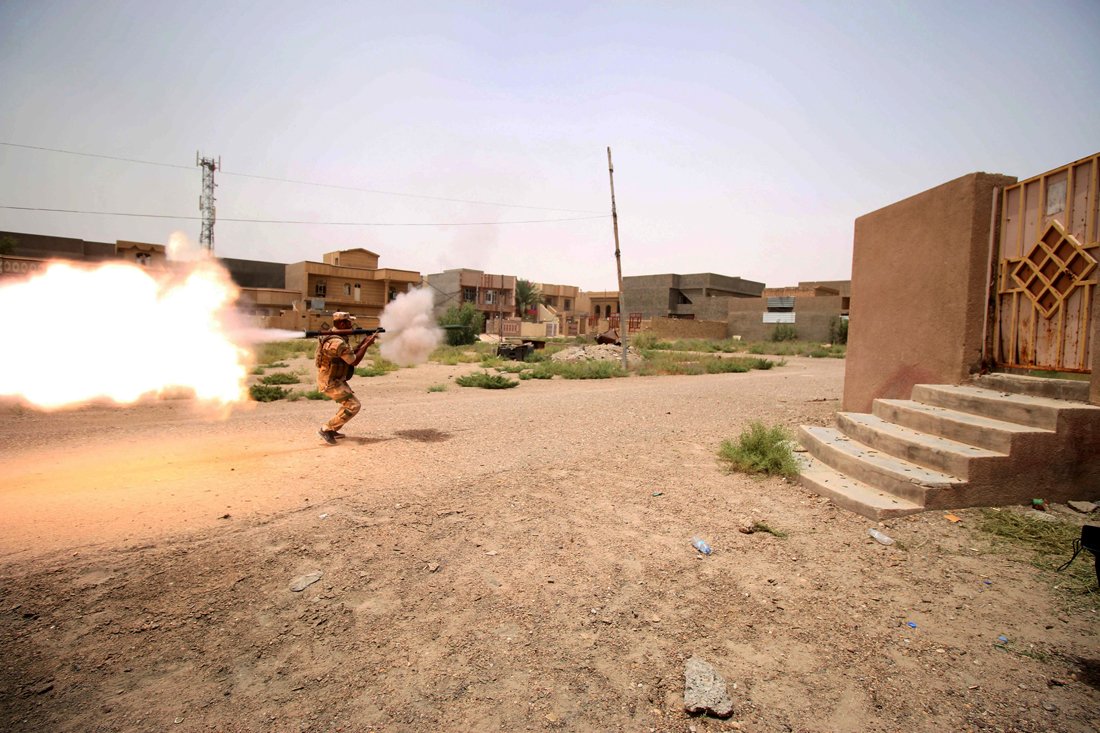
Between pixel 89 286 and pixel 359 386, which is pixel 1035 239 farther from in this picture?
pixel 359 386

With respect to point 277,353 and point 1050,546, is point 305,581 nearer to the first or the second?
point 1050,546

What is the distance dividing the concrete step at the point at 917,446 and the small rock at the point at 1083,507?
0.68 metres

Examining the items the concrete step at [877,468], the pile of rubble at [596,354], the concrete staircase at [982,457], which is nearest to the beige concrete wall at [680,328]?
the pile of rubble at [596,354]

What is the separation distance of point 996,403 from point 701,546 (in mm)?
3411

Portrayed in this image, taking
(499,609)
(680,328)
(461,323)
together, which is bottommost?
(499,609)

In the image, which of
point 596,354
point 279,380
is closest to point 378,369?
point 279,380

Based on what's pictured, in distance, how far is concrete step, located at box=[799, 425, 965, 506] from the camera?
4.67 meters

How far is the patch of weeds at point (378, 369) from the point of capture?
19.2 metres

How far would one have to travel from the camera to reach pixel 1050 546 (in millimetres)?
4023

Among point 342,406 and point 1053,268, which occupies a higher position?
point 1053,268

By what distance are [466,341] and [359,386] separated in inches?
813

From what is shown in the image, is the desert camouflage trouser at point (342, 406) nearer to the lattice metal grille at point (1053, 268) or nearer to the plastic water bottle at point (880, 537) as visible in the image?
the plastic water bottle at point (880, 537)

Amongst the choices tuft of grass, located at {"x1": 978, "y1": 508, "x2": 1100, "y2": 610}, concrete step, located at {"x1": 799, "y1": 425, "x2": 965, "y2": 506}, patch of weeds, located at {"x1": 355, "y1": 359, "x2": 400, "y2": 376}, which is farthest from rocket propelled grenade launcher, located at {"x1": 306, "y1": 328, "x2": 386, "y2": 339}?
patch of weeds, located at {"x1": 355, "y1": 359, "x2": 400, "y2": 376}

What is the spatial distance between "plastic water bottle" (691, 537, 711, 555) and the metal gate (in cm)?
396
